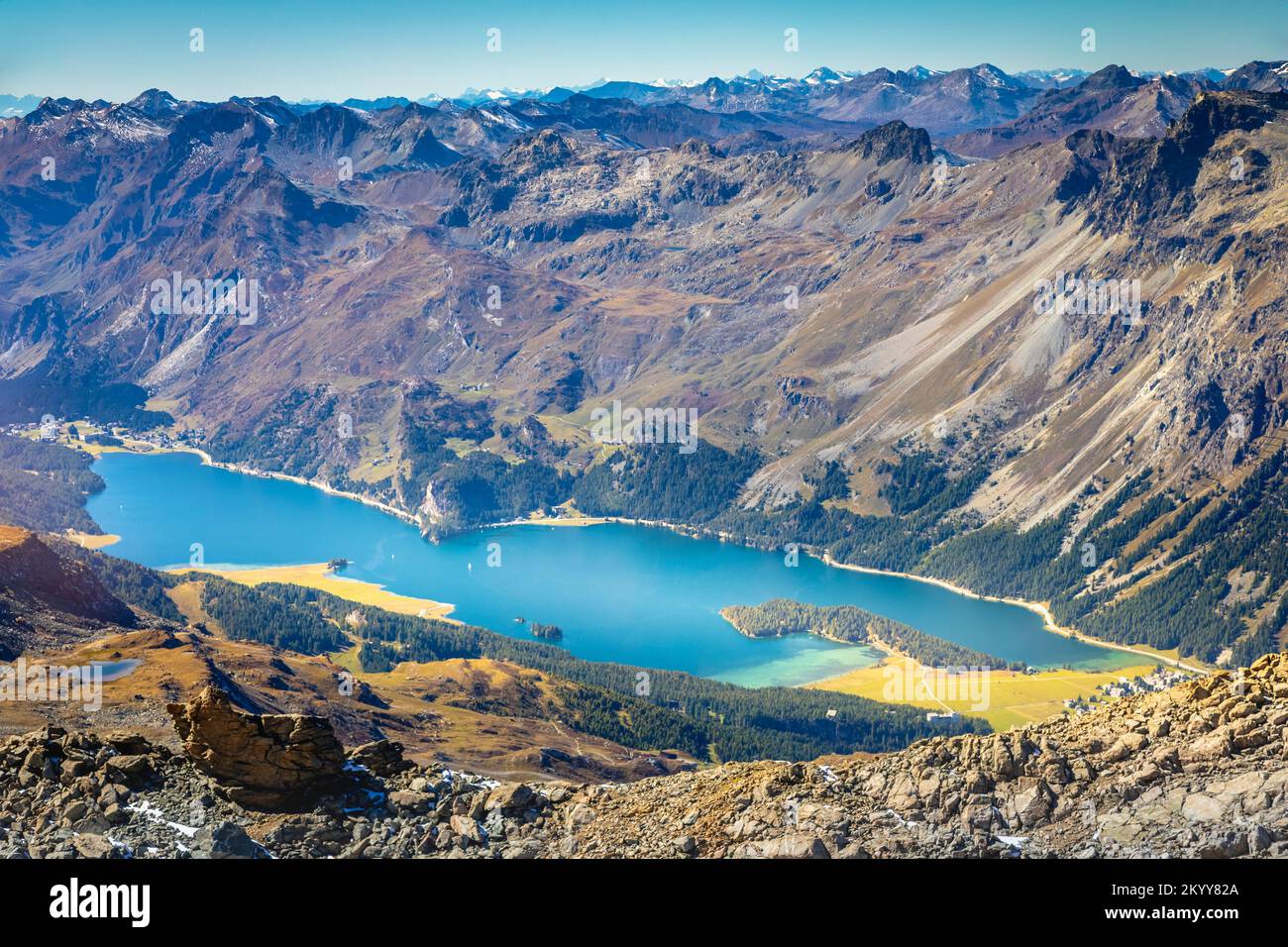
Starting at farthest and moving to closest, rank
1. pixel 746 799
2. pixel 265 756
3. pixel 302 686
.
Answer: pixel 302 686 → pixel 265 756 → pixel 746 799

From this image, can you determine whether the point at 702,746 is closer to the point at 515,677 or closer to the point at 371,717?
the point at 515,677

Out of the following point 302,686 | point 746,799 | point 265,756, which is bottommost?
point 302,686

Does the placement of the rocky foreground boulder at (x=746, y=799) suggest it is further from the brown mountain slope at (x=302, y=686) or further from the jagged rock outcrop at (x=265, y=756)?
the brown mountain slope at (x=302, y=686)

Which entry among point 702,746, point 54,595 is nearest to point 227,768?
point 54,595

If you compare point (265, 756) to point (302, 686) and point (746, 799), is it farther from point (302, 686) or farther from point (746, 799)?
point (302, 686)

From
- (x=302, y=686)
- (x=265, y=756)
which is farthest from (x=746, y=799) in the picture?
(x=302, y=686)

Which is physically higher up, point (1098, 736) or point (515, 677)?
point (1098, 736)

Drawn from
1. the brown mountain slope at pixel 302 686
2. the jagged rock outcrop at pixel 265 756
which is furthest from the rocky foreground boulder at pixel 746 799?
the brown mountain slope at pixel 302 686
